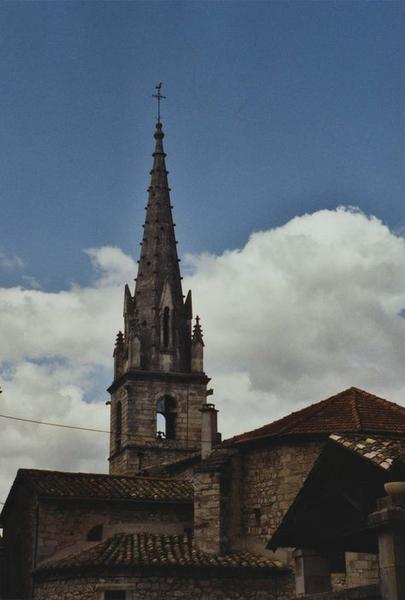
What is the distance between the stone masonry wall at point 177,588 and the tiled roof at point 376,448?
14.1 metres

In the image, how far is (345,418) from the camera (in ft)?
82.5

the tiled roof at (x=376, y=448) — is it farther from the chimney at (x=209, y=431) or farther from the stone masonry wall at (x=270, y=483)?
the chimney at (x=209, y=431)

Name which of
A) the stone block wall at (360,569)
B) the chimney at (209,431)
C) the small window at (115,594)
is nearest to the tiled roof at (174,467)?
the chimney at (209,431)

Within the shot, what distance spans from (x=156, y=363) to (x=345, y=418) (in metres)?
19.1

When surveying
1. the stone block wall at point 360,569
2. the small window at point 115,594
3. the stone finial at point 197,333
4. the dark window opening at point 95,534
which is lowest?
the small window at point 115,594

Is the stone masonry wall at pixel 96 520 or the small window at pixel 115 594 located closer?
the small window at pixel 115 594

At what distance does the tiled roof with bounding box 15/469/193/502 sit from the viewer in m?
25.7

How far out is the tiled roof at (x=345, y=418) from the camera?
24.6 meters

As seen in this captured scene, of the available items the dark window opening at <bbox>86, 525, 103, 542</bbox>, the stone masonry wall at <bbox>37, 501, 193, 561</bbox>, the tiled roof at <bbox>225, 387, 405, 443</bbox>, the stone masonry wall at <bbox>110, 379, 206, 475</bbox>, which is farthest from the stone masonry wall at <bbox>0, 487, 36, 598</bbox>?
the stone masonry wall at <bbox>110, 379, 206, 475</bbox>

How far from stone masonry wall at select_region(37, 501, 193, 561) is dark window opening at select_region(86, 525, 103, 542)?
0.30 ft

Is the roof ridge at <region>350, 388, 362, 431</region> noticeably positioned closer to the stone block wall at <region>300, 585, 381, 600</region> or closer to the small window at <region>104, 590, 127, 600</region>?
the small window at <region>104, 590, 127, 600</region>

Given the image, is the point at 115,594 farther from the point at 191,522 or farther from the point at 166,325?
the point at 166,325

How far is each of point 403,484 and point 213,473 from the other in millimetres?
17448

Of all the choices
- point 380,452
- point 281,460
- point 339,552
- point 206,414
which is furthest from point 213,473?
point 380,452
